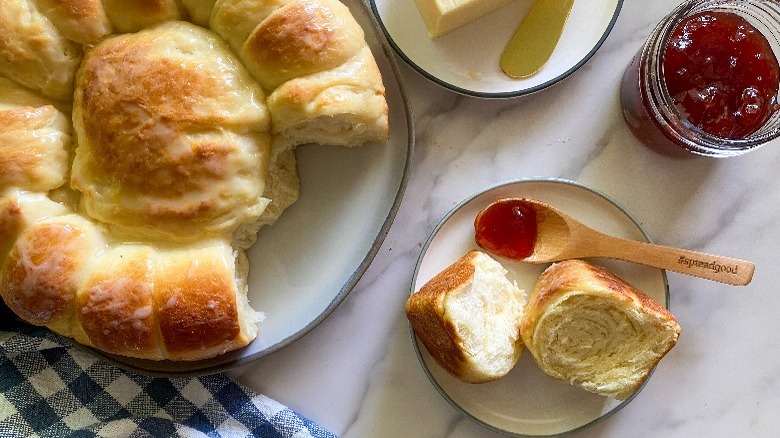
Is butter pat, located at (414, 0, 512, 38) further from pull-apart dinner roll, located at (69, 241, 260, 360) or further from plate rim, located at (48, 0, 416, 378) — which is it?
pull-apart dinner roll, located at (69, 241, 260, 360)

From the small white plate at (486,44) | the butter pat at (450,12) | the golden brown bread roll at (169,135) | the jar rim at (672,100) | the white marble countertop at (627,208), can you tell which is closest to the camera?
the golden brown bread roll at (169,135)

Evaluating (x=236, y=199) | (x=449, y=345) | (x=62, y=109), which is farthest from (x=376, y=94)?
(x=62, y=109)

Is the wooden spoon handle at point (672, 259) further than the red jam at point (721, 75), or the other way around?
the wooden spoon handle at point (672, 259)

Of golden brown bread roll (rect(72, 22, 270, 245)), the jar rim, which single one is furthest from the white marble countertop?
golden brown bread roll (rect(72, 22, 270, 245))

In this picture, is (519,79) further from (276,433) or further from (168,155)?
(276,433)

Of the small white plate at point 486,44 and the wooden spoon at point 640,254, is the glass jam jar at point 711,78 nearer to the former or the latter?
the small white plate at point 486,44

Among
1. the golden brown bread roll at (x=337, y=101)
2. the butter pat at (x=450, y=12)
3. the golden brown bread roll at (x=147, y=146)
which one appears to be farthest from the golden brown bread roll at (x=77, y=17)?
the butter pat at (x=450, y=12)
